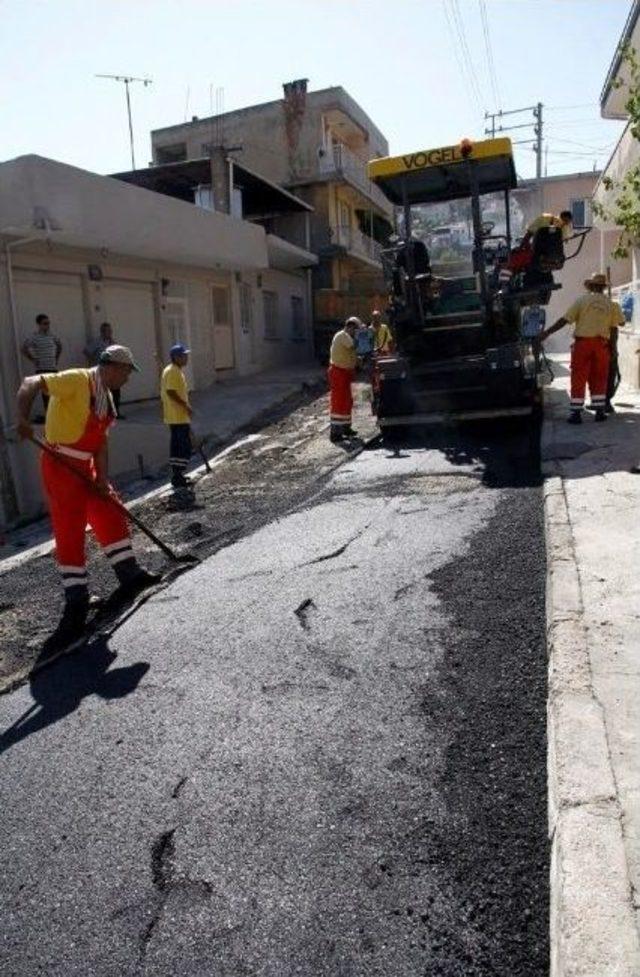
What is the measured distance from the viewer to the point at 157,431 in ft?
39.8

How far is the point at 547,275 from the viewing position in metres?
9.22

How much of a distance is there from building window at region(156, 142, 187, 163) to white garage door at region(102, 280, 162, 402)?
56.3 feet

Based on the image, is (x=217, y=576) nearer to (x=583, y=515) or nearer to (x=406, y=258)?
(x=583, y=515)

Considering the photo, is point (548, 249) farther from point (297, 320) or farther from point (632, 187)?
point (297, 320)

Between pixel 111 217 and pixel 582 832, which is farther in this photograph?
pixel 111 217

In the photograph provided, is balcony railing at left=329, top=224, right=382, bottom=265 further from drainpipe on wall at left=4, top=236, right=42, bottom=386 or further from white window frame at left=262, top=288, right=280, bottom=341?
drainpipe on wall at left=4, top=236, right=42, bottom=386

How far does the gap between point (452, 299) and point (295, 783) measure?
775 centimetres

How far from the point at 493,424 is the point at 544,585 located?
5544 mm

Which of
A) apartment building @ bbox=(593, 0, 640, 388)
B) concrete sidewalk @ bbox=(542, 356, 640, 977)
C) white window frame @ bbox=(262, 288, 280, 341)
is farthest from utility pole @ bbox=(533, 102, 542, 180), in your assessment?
concrete sidewalk @ bbox=(542, 356, 640, 977)

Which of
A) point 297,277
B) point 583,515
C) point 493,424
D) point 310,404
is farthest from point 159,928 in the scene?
point 297,277

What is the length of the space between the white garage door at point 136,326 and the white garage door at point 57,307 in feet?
2.67

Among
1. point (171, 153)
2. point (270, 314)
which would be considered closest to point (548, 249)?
point (270, 314)

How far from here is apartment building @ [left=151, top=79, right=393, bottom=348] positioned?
85.5 ft

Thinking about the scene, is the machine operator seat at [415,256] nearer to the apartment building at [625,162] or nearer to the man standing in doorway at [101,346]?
the apartment building at [625,162]
